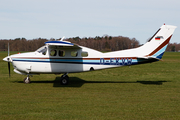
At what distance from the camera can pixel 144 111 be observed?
297 inches

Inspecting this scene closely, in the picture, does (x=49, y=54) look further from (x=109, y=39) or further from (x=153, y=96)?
(x=109, y=39)

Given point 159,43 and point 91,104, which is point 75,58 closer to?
point 91,104

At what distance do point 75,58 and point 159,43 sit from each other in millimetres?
5602

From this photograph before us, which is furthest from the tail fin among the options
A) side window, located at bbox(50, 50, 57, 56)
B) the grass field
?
side window, located at bbox(50, 50, 57, 56)

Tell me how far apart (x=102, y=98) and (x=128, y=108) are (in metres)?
1.82

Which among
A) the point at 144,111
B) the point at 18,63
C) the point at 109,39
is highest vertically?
the point at 109,39

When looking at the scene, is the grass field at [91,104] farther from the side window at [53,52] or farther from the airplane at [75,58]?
the side window at [53,52]

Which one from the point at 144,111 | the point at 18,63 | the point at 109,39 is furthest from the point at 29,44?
the point at 144,111

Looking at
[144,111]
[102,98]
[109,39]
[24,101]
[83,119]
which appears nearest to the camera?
[83,119]

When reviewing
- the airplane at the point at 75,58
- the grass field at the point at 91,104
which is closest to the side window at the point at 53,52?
the airplane at the point at 75,58

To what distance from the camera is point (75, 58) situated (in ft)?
43.7

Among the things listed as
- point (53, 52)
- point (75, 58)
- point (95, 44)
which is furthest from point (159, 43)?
point (95, 44)

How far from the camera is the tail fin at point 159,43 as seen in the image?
13695mm

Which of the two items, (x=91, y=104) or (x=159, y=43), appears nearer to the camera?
(x=91, y=104)
